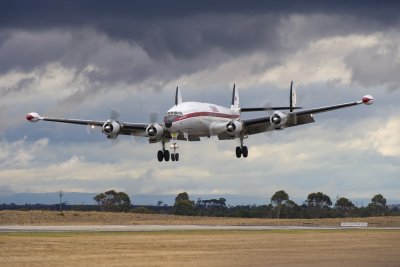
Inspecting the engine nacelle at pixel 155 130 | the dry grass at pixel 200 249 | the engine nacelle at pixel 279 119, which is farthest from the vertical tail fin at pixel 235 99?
the dry grass at pixel 200 249

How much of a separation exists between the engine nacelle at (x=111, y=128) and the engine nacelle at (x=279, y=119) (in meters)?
15.7

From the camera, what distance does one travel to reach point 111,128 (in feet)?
292

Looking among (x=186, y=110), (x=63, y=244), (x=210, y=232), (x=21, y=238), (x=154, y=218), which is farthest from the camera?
(x=154, y=218)

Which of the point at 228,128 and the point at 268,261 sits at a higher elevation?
the point at 228,128

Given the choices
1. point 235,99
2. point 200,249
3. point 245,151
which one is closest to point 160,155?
point 245,151

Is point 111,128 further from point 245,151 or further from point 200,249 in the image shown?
point 200,249

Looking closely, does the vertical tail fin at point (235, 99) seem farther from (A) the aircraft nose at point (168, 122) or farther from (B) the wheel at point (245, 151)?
(A) the aircraft nose at point (168, 122)

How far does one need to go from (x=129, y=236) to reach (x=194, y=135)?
19355mm

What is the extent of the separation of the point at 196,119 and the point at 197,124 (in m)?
0.55

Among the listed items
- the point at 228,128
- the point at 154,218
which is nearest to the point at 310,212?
the point at 154,218

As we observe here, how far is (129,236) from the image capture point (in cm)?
7488

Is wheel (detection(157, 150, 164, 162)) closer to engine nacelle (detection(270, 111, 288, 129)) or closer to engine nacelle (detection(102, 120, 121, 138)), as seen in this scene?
engine nacelle (detection(102, 120, 121, 138))

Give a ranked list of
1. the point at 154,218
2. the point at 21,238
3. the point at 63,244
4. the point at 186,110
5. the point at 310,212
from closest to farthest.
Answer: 1. the point at 63,244
2. the point at 21,238
3. the point at 186,110
4. the point at 154,218
5. the point at 310,212

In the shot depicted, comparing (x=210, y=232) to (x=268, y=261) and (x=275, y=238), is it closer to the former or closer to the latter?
(x=275, y=238)
